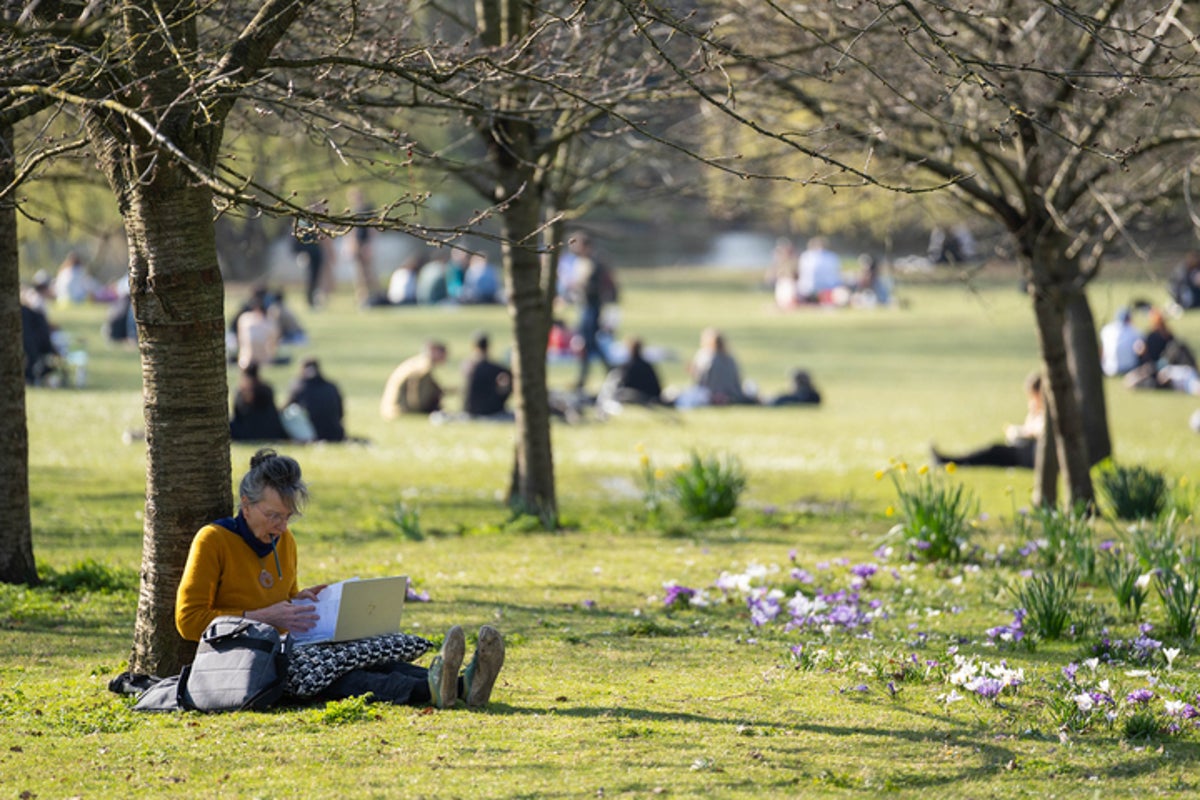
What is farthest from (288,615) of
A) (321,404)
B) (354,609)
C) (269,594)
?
(321,404)

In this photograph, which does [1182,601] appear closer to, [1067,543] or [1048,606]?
[1048,606]

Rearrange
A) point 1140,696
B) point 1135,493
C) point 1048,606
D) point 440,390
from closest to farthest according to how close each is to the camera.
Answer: point 1140,696 < point 1048,606 < point 1135,493 < point 440,390

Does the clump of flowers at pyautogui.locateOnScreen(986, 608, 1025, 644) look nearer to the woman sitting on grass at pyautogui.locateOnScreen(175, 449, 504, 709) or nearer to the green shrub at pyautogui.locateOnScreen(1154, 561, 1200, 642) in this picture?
the green shrub at pyautogui.locateOnScreen(1154, 561, 1200, 642)

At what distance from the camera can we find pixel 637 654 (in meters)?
7.24

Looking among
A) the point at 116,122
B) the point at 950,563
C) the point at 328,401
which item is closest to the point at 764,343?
the point at 328,401

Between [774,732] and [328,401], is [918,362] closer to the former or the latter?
[328,401]

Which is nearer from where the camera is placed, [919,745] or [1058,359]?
[919,745]

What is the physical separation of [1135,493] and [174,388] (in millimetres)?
8178

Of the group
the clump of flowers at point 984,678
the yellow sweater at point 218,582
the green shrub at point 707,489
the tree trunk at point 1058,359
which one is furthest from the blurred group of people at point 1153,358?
the yellow sweater at point 218,582

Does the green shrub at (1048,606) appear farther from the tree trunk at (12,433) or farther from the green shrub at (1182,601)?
the tree trunk at (12,433)

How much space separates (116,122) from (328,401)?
39.4 ft

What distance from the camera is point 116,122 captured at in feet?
20.0

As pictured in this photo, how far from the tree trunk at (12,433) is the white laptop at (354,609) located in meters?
3.10

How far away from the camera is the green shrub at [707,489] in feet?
40.2
